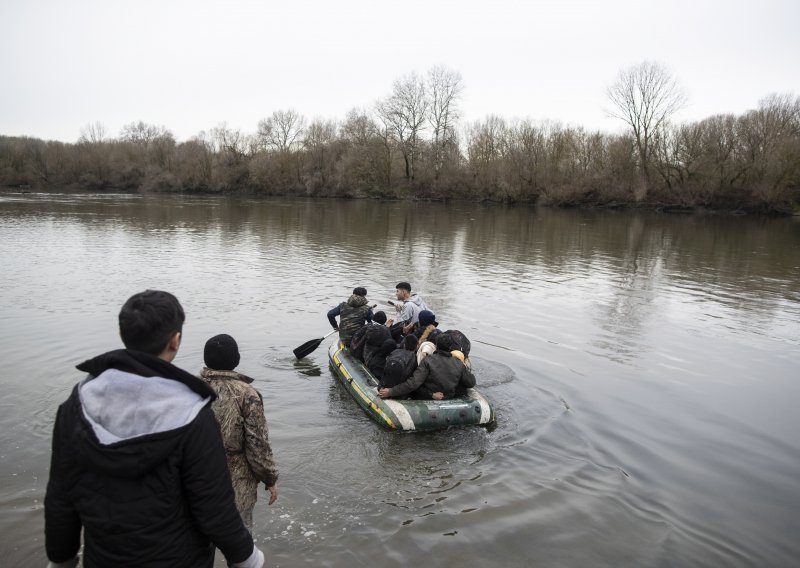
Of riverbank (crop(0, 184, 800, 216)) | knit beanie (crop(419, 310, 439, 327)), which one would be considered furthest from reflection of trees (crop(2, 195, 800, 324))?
knit beanie (crop(419, 310, 439, 327))

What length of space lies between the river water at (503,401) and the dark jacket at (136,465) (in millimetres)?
2764

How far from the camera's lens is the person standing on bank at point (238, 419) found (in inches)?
135

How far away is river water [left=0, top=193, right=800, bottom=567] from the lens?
5332mm

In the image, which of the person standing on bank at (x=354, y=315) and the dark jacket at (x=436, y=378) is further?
the person standing on bank at (x=354, y=315)

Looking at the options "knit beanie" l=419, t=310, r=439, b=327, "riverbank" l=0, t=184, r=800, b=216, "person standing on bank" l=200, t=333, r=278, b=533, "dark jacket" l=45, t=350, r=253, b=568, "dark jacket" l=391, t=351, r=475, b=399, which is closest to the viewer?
"dark jacket" l=45, t=350, r=253, b=568

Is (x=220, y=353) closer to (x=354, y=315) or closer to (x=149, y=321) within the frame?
(x=149, y=321)

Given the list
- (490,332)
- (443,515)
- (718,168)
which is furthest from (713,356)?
(718,168)

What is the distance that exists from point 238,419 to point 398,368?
13.9ft

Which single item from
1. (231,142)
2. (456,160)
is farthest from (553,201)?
(231,142)

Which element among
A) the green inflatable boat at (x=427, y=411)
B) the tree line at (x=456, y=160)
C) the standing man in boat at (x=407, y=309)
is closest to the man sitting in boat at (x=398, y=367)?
the green inflatable boat at (x=427, y=411)

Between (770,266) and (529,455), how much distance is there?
19794 millimetres

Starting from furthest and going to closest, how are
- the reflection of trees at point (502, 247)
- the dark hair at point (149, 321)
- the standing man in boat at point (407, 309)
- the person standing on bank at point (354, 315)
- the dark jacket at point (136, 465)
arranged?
the reflection of trees at point (502, 247) → the person standing on bank at point (354, 315) → the standing man in boat at point (407, 309) → the dark hair at point (149, 321) → the dark jacket at point (136, 465)

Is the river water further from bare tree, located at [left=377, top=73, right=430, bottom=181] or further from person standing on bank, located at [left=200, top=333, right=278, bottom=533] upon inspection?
bare tree, located at [left=377, top=73, right=430, bottom=181]

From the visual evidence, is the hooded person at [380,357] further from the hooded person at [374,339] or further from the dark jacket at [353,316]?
the dark jacket at [353,316]
